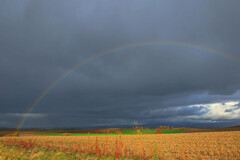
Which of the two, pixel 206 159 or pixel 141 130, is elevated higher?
pixel 141 130

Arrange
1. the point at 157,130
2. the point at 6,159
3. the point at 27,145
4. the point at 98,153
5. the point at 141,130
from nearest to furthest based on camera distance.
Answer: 1. the point at 6,159
2. the point at 98,153
3. the point at 27,145
4. the point at 141,130
5. the point at 157,130

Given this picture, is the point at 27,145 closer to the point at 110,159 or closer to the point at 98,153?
the point at 98,153

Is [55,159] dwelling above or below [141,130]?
below

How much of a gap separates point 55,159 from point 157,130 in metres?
99.4

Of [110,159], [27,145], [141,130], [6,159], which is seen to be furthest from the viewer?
[141,130]

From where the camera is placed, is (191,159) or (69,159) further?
(191,159)

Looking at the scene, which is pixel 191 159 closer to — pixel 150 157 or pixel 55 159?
pixel 150 157

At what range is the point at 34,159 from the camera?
14.1m

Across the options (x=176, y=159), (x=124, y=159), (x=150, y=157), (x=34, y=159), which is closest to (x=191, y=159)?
(x=176, y=159)

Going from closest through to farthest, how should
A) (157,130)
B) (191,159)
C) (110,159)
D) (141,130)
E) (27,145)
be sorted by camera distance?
(110,159) → (191,159) → (27,145) → (141,130) → (157,130)

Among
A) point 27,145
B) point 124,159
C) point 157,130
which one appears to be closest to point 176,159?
point 124,159

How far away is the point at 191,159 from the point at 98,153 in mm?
8971

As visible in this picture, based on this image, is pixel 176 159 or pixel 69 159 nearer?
pixel 69 159

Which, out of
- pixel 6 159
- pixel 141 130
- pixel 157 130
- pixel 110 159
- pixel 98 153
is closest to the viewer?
pixel 110 159
